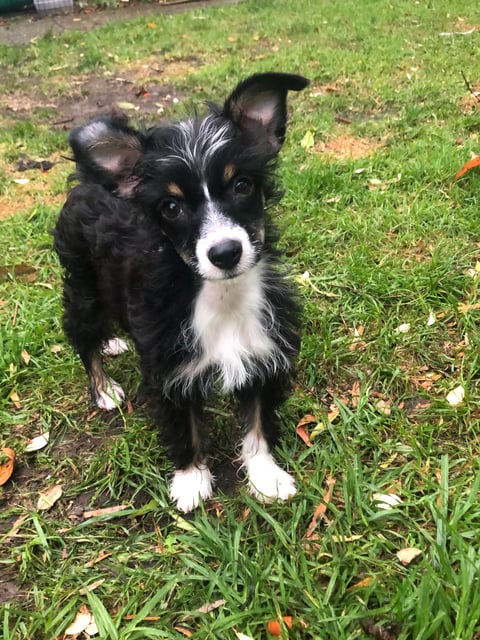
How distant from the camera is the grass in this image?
233 cm

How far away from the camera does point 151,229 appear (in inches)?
96.4

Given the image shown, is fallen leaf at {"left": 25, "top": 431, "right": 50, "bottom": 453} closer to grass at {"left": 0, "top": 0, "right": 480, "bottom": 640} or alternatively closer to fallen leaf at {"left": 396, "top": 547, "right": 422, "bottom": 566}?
grass at {"left": 0, "top": 0, "right": 480, "bottom": 640}

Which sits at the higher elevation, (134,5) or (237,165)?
(237,165)

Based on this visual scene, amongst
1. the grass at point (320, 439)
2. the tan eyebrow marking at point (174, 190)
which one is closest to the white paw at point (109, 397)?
the grass at point (320, 439)

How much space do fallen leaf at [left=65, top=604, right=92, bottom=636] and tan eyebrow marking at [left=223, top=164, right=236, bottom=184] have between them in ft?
6.12

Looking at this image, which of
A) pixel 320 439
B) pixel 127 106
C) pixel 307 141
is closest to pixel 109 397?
pixel 320 439

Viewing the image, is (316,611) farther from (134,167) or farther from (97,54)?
(97,54)

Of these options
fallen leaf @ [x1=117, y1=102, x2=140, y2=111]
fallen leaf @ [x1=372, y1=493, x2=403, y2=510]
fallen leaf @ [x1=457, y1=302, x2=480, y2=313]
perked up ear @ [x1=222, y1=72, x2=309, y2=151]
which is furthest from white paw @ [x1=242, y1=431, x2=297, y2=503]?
fallen leaf @ [x1=117, y1=102, x2=140, y2=111]

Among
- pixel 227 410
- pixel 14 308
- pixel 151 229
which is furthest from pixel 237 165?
pixel 14 308

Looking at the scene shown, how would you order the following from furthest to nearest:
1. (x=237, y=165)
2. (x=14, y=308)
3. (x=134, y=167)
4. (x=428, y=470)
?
(x=14, y=308) < (x=428, y=470) < (x=134, y=167) < (x=237, y=165)

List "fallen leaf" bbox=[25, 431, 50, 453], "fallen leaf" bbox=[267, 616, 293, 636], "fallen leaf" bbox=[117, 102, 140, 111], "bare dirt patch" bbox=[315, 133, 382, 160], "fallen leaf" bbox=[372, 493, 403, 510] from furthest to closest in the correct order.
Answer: "fallen leaf" bbox=[117, 102, 140, 111], "bare dirt patch" bbox=[315, 133, 382, 160], "fallen leaf" bbox=[25, 431, 50, 453], "fallen leaf" bbox=[372, 493, 403, 510], "fallen leaf" bbox=[267, 616, 293, 636]

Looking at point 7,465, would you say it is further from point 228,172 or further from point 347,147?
point 347,147

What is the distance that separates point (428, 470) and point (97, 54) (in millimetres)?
8346

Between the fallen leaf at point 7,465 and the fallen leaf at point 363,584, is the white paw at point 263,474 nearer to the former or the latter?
the fallen leaf at point 363,584
